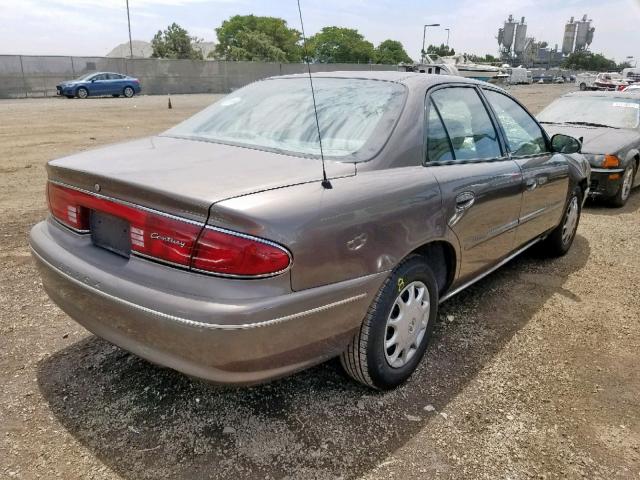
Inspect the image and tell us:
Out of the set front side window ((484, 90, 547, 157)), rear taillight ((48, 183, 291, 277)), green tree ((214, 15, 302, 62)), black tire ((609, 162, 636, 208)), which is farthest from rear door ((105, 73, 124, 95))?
rear taillight ((48, 183, 291, 277))

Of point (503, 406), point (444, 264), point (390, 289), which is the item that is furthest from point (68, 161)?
point (503, 406)

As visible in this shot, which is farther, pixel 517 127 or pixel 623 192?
pixel 623 192

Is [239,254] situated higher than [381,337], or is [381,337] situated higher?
[239,254]

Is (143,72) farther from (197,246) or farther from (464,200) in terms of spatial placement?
(197,246)

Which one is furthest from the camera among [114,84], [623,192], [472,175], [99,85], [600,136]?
[114,84]

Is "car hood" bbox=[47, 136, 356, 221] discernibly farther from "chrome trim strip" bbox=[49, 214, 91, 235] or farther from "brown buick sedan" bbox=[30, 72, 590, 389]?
"chrome trim strip" bbox=[49, 214, 91, 235]

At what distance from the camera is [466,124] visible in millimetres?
3316

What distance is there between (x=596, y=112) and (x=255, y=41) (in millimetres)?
63369

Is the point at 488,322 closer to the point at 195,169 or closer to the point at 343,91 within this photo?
the point at 343,91

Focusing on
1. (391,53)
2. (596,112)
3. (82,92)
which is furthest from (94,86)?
(391,53)

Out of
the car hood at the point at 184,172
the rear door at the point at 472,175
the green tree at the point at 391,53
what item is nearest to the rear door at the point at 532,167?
the rear door at the point at 472,175

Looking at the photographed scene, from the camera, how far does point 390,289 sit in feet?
8.20

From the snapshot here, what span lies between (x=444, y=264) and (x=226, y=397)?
4.66 feet

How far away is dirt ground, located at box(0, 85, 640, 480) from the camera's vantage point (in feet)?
7.46
